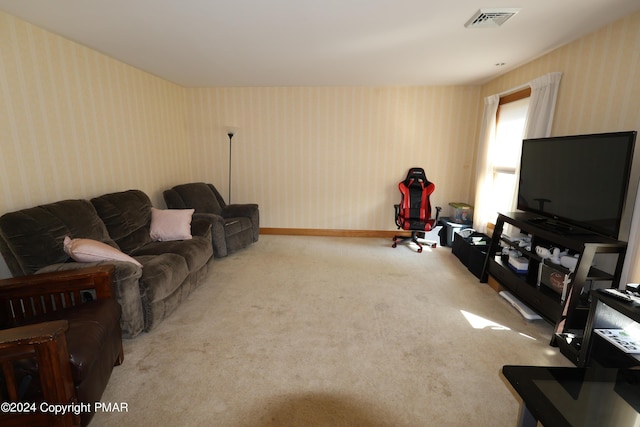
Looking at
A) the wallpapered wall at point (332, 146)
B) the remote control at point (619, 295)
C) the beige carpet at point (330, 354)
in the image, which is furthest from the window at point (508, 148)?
the remote control at point (619, 295)

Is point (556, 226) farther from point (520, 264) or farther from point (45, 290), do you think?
point (45, 290)

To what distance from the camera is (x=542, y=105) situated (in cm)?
287

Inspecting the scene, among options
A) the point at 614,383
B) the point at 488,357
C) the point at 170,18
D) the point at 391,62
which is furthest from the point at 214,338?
the point at 391,62

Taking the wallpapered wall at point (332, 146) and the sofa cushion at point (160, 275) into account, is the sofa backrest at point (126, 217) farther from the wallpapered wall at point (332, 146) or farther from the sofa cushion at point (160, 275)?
the wallpapered wall at point (332, 146)

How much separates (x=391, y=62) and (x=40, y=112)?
3.31 m

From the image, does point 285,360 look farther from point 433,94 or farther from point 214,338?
point 433,94

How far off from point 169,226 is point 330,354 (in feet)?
7.10

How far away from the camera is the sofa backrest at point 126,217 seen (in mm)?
2693

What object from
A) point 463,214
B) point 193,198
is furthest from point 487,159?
point 193,198

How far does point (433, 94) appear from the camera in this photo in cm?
446

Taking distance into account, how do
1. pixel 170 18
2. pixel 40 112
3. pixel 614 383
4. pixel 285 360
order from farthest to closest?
pixel 40 112 → pixel 170 18 → pixel 285 360 → pixel 614 383

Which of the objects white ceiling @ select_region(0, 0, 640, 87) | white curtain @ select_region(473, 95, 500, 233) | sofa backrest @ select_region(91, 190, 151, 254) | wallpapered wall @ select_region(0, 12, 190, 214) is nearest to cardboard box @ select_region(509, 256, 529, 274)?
white curtain @ select_region(473, 95, 500, 233)

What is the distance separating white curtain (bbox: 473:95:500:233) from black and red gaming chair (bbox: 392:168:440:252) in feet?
1.79

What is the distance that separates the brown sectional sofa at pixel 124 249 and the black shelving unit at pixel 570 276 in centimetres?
297
